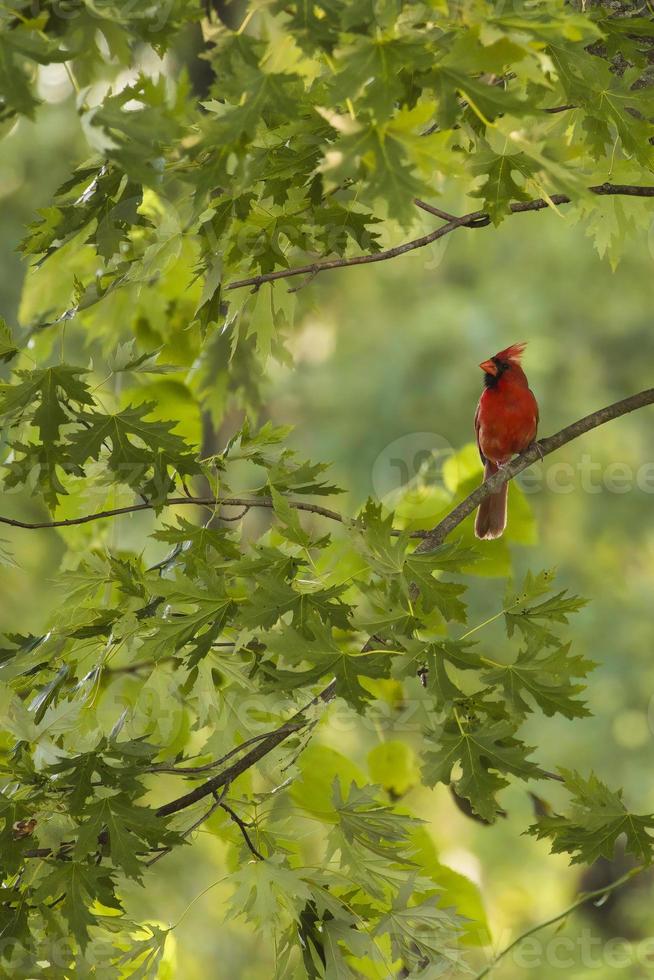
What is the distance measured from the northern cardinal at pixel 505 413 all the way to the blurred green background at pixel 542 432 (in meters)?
3.39

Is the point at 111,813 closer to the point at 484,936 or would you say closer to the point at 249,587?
the point at 249,587

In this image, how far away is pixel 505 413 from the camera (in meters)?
3.07

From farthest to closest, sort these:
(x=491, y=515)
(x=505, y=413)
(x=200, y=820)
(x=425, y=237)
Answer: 1. (x=505, y=413)
2. (x=491, y=515)
3. (x=425, y=237)
4. (x=200, y=820)

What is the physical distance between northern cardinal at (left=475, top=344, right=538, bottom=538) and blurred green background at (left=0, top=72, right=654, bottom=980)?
339 cm

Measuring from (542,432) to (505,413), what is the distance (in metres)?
4.12

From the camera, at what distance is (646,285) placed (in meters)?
6.95

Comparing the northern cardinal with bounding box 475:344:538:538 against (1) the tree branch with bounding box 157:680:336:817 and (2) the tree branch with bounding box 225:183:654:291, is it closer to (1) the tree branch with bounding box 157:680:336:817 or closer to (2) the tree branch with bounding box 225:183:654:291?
(2) the tree branch with bounding box 225:183:654:291

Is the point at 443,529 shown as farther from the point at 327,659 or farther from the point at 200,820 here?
the point at 200,820

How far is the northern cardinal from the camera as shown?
3.06m

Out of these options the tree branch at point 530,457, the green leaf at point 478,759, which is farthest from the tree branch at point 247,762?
the tree branch at point 530,457

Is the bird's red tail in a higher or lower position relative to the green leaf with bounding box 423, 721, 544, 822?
lower

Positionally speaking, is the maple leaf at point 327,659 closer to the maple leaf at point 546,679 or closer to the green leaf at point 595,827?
the maple leaf at point 546,679

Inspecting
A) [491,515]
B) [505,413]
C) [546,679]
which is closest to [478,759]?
[546,679]

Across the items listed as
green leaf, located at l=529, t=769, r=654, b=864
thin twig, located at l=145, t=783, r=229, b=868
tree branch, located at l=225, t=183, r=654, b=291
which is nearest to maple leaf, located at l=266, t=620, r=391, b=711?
thin twig, located at l=145, t=783, r=229, b=868
